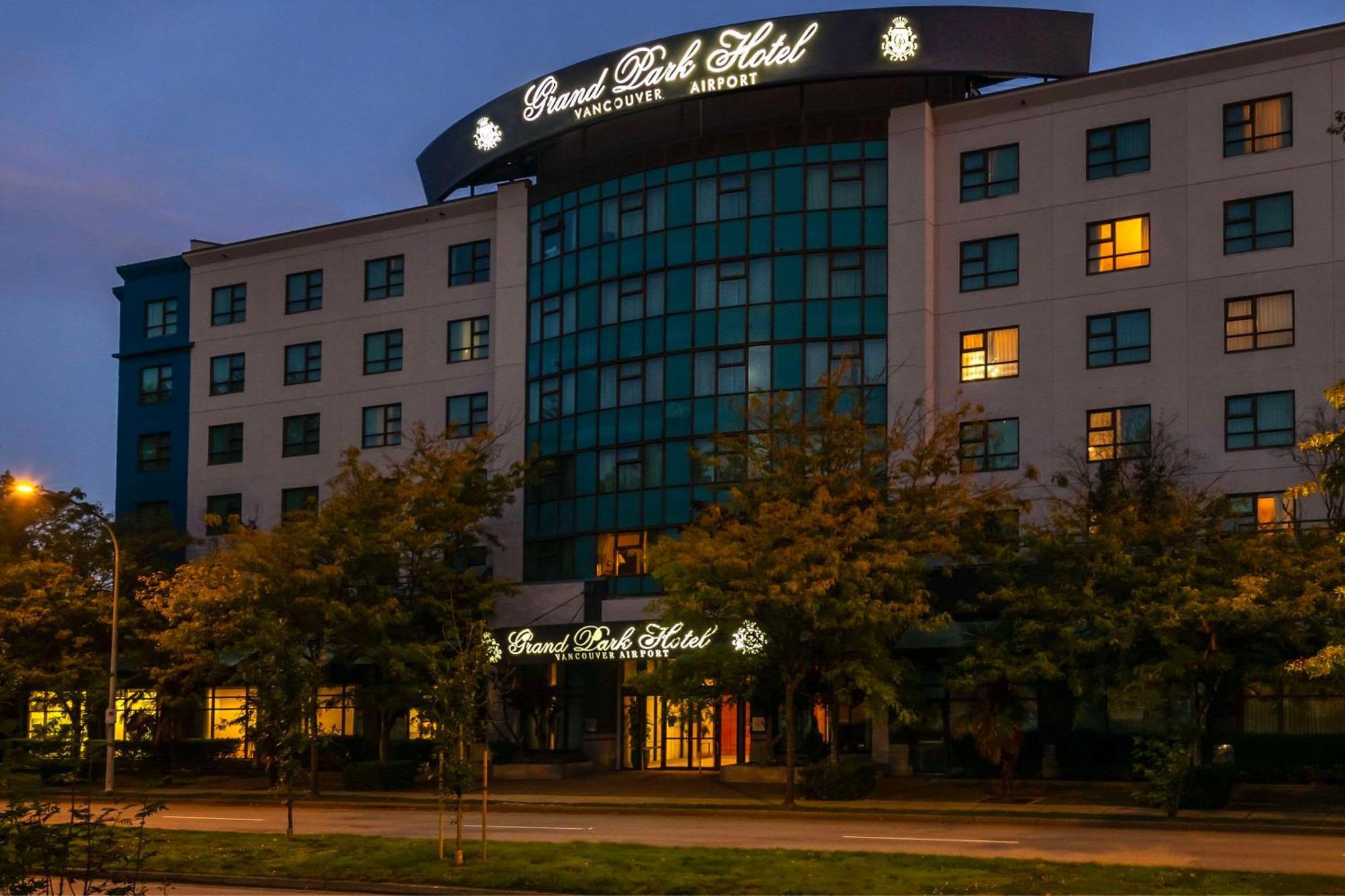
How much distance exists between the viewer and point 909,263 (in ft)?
161

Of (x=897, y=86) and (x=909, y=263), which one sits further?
(x=897, y=86)

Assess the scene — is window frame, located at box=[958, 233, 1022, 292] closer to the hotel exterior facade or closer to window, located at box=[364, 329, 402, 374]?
the hotel exterior facade

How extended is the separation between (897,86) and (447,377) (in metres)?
19.5

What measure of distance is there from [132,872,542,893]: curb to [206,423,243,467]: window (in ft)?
136

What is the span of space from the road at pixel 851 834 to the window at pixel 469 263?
24.7 meters

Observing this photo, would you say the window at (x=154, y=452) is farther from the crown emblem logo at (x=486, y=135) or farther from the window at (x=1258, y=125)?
the window at (x=1258, y=125)

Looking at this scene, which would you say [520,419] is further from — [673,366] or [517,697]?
[517,697]

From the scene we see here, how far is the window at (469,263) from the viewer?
58.6 metres

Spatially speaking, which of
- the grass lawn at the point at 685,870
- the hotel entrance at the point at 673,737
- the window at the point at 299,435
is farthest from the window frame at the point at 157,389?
the grass lawn at the point at 685,870

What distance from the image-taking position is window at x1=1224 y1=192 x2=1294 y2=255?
4481 cm

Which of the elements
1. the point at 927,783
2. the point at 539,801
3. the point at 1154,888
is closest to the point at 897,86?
the point at 927,783

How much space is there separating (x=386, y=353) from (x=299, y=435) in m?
5.21

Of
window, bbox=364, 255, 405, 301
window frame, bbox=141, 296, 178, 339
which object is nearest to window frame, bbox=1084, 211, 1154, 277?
window, bbox=364, 255, 405, 301

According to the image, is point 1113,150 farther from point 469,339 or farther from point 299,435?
point 299,435
